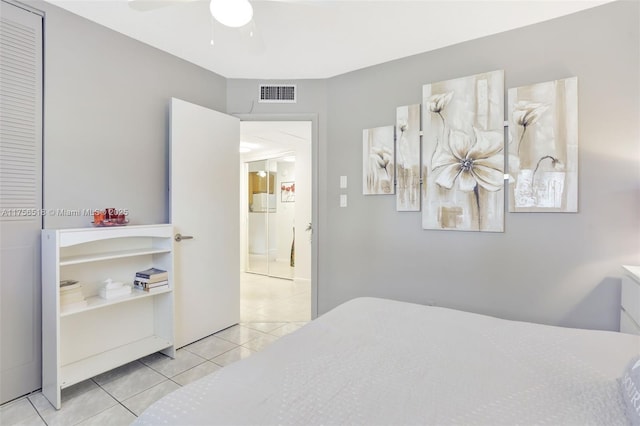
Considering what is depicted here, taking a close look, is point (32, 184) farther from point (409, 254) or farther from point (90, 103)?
point (409, 254)

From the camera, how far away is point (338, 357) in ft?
3.59

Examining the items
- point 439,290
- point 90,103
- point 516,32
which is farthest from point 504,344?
point 90,103

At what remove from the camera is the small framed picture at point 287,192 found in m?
5.58

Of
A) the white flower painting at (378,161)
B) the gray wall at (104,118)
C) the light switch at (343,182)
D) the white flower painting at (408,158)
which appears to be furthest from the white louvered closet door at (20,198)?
the white flower painting at (408,158)

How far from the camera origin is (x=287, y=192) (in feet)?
18.5

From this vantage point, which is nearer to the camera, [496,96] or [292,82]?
[496,96]

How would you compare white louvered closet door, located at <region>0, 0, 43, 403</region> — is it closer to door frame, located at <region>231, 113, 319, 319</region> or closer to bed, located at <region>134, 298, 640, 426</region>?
door frame, located at <region>231, 113, 319, 319</region>

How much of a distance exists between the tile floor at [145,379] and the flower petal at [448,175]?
1.99 meters

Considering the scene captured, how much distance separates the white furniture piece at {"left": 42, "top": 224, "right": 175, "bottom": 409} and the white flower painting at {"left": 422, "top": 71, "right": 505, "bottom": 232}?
2.19 metres

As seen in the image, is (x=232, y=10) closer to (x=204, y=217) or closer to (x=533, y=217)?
(x=204, y=217)

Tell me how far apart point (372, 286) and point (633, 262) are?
1813 millimetres

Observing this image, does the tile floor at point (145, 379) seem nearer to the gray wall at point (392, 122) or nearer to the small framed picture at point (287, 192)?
the gray wall at point (392, 122)

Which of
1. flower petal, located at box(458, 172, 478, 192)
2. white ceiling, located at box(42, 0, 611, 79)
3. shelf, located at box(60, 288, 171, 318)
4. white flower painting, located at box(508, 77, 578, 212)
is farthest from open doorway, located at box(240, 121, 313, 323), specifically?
white flower painting, located at box(508, 77, 578, 212)

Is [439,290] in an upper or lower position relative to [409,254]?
lower
